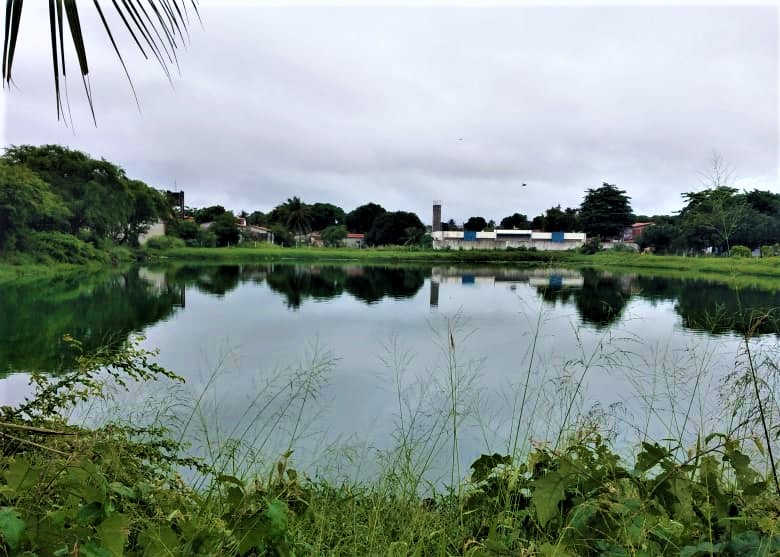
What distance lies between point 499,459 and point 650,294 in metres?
19.5

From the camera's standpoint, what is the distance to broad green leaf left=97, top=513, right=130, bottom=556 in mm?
915

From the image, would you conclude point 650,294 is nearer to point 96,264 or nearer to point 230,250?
point 96,264

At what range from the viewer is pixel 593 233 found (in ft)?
163

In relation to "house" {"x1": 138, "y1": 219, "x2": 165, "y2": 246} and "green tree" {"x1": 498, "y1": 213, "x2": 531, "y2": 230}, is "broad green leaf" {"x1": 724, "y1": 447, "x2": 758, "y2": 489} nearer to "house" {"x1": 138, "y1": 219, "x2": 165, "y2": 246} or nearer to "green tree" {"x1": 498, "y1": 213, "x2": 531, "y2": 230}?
"house" {"x1": 138, "y1": 219, "x2": 165, "y2": 246}

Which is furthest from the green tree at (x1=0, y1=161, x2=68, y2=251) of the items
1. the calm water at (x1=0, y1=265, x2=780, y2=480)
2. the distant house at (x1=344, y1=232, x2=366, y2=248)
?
the distant house at (x1=344, y1=232, x2=366, y2=248)

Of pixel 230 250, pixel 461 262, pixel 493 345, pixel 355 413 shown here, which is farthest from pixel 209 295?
pixel 461 262

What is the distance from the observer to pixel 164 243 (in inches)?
1558

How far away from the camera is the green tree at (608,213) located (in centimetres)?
4812

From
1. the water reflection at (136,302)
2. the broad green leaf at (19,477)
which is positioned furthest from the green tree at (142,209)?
the broad green leaf at (19,477)

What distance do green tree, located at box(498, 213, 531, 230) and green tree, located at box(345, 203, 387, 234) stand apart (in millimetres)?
15958

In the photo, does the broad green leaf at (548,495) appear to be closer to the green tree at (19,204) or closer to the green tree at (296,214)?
the green tree at (19,204)

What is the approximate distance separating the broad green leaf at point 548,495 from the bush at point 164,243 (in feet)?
135

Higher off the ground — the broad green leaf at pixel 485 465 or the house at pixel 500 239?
the house at pixel 500 239

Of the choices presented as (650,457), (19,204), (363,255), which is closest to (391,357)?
(650,457)
